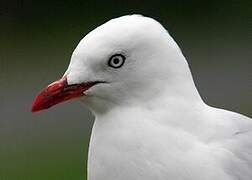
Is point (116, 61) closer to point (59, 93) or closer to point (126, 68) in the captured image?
point (126, 68)

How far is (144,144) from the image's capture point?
10.9ft

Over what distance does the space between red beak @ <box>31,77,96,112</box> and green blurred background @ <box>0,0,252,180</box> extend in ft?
11.1

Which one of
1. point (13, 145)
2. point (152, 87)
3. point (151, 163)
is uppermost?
point (152, 87)

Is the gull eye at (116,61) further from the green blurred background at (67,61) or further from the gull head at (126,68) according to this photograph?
the green blurred background at (67,61)

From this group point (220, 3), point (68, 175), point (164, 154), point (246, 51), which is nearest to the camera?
point (164, 154)

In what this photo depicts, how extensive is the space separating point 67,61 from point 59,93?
209 inches

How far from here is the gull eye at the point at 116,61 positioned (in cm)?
332

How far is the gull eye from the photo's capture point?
10.9 ft

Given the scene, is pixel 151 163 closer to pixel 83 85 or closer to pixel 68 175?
pixel 83 85

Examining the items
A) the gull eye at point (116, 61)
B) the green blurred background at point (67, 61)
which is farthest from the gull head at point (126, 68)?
the green blurred background at point (67, 61)

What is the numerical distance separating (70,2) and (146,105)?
6.18 m

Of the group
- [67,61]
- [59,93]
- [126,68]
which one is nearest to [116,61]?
[126,68]

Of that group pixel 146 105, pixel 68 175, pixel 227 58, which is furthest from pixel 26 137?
pixel 146 105

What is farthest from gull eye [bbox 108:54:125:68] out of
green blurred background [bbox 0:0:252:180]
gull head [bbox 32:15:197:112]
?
green blurred background [bbox 0:0:252:180]
